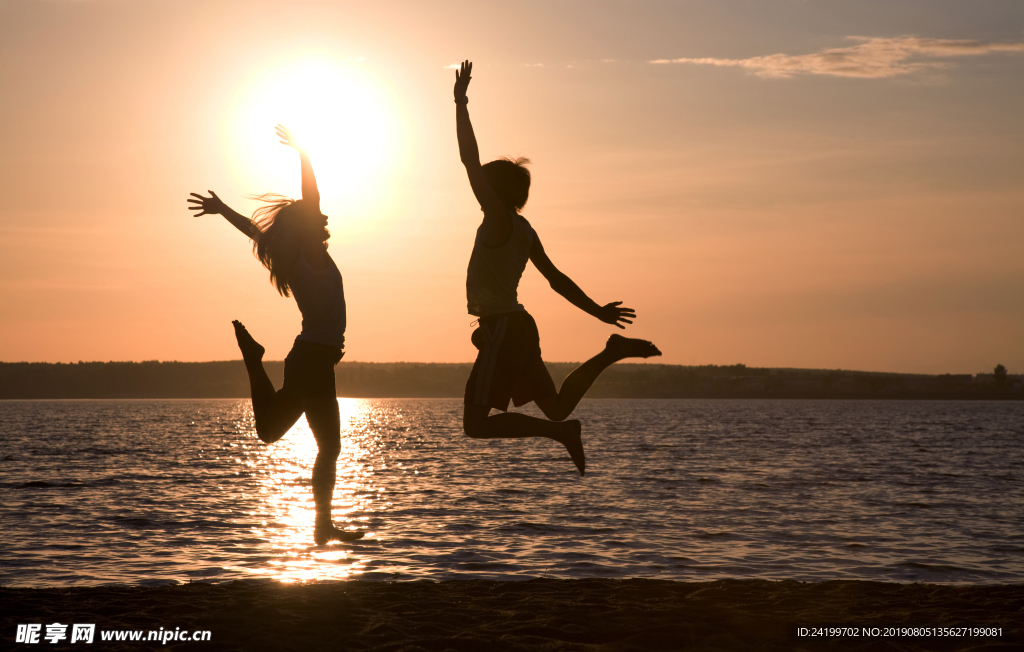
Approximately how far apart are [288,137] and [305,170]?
1.08 ft

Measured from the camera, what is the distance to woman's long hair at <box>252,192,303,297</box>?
6.97 meters

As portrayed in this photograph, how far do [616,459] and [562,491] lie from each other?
2339 centimetres

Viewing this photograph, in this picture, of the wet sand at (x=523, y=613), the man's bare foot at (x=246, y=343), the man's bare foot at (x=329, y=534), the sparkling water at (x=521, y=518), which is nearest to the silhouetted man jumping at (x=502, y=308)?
the man's bare foot at (x=329, y=534)

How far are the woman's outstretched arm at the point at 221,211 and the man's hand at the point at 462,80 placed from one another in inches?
84.7

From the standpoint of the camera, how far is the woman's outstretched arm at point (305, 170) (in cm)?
686

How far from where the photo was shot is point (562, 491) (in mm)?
38969

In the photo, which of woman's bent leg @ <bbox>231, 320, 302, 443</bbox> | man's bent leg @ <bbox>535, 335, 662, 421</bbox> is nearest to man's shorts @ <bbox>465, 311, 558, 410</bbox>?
man's bent leg @ <bbox>535, 335, 662, 421</bbox>

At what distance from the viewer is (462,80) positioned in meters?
6.37

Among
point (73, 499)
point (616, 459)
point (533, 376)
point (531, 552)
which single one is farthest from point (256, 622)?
point (616, 459)

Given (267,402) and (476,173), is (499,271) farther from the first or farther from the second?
(267,402)

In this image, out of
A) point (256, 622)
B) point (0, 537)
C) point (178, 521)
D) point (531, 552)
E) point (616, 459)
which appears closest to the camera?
point (256, 622)

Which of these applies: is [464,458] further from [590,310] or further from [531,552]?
[590,310]

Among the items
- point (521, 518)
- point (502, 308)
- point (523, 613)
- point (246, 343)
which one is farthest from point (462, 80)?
point (521, 518)

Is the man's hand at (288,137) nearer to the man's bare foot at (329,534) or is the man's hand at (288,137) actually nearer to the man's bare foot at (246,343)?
the man's bare foot at (246,343)
